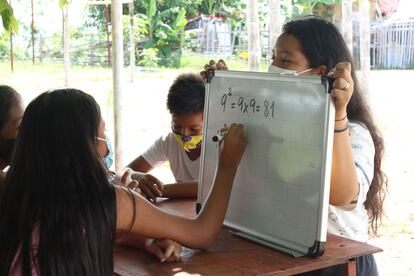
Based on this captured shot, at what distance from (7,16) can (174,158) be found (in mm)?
1218

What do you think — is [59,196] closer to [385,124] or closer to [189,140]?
[189,140]

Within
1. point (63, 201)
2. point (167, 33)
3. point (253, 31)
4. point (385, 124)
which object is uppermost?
point (167, 33)

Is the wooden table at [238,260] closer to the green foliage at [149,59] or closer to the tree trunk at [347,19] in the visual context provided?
the tree trunk at [347,19]

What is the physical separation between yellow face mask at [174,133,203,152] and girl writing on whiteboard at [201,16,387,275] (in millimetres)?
636

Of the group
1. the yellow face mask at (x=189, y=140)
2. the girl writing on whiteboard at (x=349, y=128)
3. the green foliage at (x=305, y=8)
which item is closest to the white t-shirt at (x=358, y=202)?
the girl writing on whiteboard at (x=349, y=128)

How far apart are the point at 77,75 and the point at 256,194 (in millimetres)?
13568

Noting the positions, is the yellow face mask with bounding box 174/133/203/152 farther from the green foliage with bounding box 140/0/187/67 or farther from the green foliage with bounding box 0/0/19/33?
the green foliage with bounding box 140/0/187/67

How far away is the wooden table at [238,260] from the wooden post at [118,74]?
4.02 meters

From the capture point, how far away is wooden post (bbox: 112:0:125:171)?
5.64 metres

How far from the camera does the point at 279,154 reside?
175cm

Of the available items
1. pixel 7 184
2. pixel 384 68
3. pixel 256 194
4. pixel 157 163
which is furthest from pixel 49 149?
pixel 384 68

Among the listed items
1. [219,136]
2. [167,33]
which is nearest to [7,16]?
[219,136]

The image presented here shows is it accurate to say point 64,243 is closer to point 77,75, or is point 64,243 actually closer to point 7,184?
point 7,184

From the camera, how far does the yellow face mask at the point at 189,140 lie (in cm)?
267
